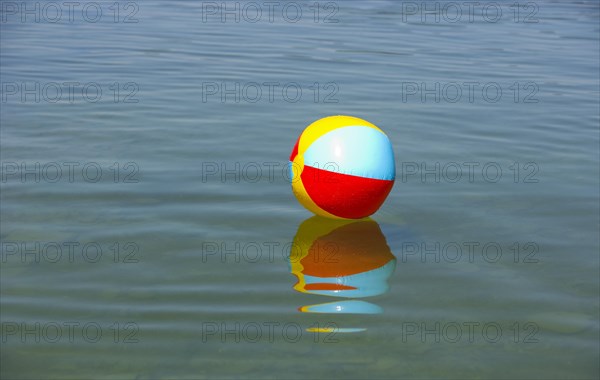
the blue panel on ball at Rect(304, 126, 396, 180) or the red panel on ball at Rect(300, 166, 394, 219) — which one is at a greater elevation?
the blue panel on ball at Rect(304, 126, 396, 180)

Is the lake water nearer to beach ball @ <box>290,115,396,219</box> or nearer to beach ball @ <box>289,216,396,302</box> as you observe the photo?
beach ball @ <box>289,216,396,302</box>

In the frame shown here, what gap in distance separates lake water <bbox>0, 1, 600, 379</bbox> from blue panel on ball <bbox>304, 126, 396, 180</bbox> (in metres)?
0.63

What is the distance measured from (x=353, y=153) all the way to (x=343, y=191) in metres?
0.33

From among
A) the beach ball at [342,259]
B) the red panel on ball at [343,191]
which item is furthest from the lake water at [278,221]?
the red panel on ball at [343,191]

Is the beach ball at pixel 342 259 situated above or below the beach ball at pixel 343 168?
below

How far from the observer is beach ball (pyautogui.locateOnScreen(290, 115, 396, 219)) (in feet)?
23.1

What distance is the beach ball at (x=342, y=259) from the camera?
6.17 m

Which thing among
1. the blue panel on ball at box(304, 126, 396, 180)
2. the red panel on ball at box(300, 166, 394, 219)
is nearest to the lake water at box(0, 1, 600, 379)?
the red panel on ball at box(300, 166, 394, 219)

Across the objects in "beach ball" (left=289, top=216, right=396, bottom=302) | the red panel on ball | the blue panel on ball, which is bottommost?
"beach ball" (left=289, top=216, right=396, bottom=302)

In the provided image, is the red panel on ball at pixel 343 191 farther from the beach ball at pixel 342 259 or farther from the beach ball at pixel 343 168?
the beach ball at pixel 342 259

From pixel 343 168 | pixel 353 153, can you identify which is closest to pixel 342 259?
pixel 343 168

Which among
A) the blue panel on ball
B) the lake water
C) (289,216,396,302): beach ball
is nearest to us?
the lake water

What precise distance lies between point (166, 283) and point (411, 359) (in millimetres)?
1978

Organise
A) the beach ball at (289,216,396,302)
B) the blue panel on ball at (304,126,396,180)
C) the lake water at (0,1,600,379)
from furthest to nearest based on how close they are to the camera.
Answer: the blue panel on ball at (304,126,396,180)
the beach ball at (289,216,396,302)
the lake water at (0,1,600,379)
